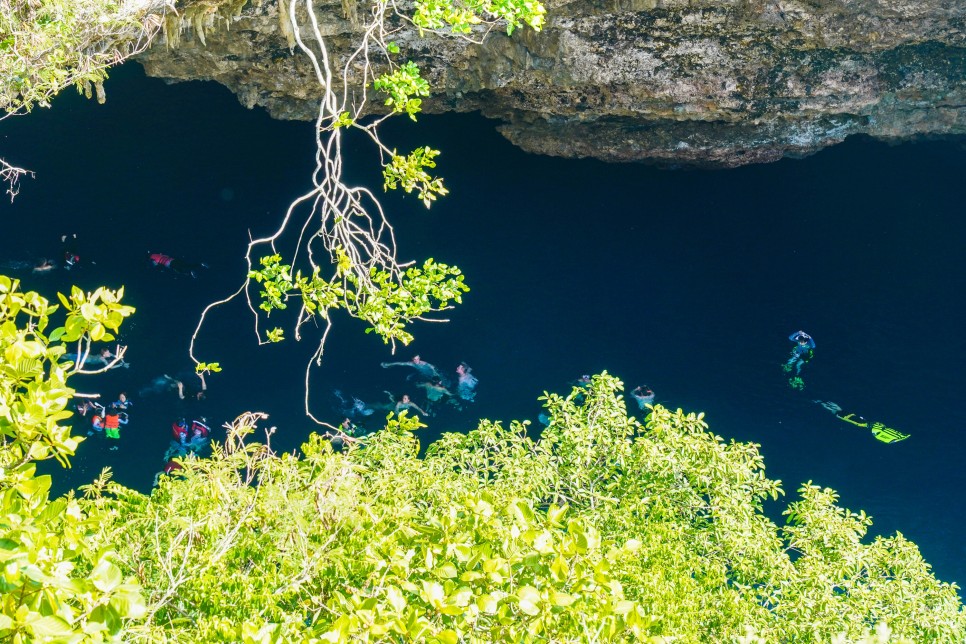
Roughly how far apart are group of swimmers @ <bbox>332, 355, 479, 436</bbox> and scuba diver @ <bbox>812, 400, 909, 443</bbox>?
563cm

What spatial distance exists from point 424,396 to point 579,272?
3.36 metres

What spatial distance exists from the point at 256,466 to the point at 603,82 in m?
7.25

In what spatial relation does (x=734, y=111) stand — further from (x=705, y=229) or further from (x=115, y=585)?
(x=115, y=585)

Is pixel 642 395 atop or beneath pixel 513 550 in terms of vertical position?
atop

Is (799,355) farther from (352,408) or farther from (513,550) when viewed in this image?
(513,550)

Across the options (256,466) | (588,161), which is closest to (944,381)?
(588,161)

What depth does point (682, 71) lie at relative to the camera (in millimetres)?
10156

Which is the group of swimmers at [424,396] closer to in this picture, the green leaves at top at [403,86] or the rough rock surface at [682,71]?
the rough rock surface at [682,71]

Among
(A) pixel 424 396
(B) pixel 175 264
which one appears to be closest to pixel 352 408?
(A) pixel 424 396

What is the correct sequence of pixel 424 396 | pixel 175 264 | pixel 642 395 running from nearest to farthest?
pixel 424 396 < pixel 642 395 < pixel 175 264

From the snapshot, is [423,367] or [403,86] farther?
[423,367]

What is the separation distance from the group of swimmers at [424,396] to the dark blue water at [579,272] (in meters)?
0.19

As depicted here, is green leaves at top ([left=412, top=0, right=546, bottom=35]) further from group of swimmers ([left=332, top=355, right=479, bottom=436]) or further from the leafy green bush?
group of swimmers ([left=332, top=355, right=479, bottom=436])

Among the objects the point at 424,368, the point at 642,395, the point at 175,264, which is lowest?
the point at 424,368
